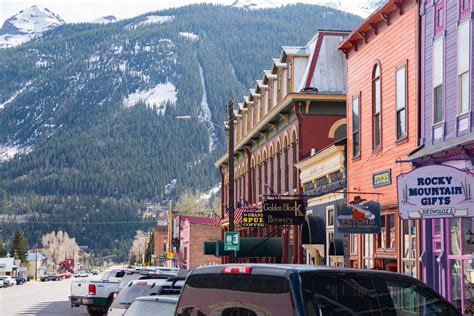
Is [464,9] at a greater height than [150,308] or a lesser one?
→ greater

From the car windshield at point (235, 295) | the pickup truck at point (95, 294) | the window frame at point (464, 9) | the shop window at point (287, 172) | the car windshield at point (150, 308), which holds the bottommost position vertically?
the pickup truck at point (95, 294)

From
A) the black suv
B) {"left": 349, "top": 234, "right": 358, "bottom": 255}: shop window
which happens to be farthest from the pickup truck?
the black suv

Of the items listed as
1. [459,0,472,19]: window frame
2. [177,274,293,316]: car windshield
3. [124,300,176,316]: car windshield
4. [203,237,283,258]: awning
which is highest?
[459,0,472,19]: window frame

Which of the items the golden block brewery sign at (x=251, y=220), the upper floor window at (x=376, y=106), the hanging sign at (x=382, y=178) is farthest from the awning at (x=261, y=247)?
the hanging sign at (x=382, y=178)

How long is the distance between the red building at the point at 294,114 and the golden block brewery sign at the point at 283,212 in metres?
4.03

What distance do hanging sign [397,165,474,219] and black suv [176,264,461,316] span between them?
8.06 m

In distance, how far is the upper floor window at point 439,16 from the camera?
22328 millimetres

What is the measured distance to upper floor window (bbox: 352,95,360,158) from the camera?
29.9 m

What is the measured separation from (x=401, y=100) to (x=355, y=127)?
5094 mm

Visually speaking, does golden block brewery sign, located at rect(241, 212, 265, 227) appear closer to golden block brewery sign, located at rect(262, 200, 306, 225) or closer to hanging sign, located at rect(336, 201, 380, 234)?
golden block brewery sign, located at rect(262, 200, 306, 225)

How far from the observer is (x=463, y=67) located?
2061cm

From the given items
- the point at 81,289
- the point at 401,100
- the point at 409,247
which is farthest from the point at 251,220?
the point at 409,247

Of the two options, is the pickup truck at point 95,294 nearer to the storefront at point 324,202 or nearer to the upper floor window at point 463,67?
the storefront at point 324,202

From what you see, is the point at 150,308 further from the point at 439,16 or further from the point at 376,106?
the point at 376,106
